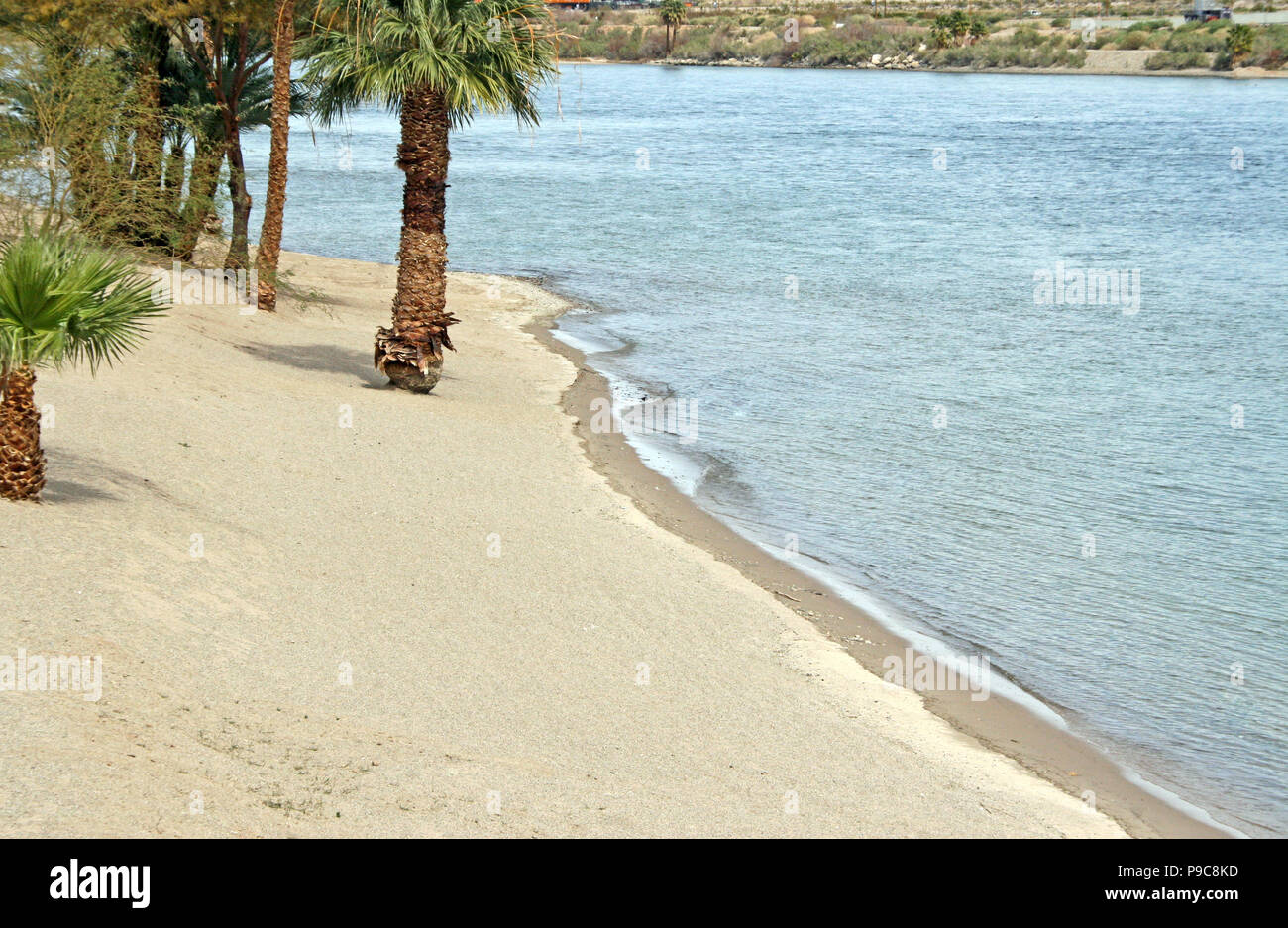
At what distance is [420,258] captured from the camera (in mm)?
19172

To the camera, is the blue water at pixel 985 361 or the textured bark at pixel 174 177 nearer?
the blue water at pixel 985 361

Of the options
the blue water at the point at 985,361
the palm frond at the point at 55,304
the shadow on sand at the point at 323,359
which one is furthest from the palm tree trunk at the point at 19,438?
the shadow on sand at the point at 323,359

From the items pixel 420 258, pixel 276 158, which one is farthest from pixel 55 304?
pixel 276 158

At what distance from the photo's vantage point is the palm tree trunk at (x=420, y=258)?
61.0 ft

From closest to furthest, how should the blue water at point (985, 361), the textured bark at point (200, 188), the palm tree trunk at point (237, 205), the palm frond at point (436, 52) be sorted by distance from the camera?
the blue water at point (985, 361), the palm frond at point (436, 52), the textured bark at point (200, 188), the palm tree trunk at point (237, 205)

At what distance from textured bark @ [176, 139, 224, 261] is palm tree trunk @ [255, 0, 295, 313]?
1.11m

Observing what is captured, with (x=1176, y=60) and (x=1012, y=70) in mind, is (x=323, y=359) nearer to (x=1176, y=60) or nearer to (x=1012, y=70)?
(x=1176, y=60)

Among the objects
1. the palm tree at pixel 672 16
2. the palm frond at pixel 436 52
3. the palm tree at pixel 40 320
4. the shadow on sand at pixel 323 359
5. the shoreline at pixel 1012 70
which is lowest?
the shadow on sand at pixel 323 359

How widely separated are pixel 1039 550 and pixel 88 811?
1208 centimetres

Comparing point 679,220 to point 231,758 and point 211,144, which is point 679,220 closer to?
point 211,144

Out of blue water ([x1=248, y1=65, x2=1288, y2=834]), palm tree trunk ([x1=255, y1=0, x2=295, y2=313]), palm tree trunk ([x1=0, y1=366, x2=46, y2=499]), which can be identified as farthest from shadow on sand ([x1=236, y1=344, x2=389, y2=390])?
palm tree trunk ([x1=0, y1=366, x2=46, y2=499])

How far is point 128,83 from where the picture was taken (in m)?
22.6

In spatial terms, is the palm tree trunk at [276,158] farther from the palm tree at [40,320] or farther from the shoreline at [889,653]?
the palm tree at [40,320]

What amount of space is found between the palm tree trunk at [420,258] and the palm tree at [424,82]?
15 mm
